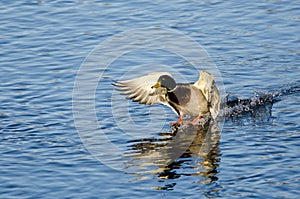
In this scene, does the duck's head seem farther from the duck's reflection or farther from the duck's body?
the duck's reflection

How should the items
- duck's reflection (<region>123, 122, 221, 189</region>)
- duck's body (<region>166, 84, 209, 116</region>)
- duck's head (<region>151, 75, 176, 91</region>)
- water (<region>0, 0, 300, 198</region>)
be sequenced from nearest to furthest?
1. water (<region>0, 0, 300, 198</region>)
2. duck's reflection (<region>123, 122, 221, 189</region>)
3. duck's head (<region>151, 75, 176, 91</region>)
4. duck's body (<region>166, 84, 209, 116</region>)

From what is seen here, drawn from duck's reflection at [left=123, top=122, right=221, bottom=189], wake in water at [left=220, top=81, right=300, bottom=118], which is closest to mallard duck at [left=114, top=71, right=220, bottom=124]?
duck's reflection at [left=123, top=122, right=221, bottom=189]

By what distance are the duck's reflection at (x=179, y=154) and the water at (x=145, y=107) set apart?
0.10 feet

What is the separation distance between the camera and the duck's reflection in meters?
11.0

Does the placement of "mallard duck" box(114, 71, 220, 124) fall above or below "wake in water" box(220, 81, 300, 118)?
above

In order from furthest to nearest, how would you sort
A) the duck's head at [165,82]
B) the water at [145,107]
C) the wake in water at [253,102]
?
1. the wake in water at [253,102]
2. the duck's head at [165,82]
3. the water at [145,107]

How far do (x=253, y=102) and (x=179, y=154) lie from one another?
2614mm

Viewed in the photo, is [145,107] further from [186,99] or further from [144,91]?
[186,99]

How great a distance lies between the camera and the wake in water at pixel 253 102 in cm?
1362

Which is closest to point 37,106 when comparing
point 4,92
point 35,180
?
point 4,92

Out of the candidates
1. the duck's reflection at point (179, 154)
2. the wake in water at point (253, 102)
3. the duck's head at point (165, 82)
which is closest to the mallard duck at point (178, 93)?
the duck's head at point (165, 82)

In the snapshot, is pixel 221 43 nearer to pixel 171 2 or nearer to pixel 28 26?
pixel 171 2

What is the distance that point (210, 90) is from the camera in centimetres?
1280

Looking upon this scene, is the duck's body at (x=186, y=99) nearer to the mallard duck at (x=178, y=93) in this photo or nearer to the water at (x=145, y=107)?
the mallard duck at (x=178, y=93)
